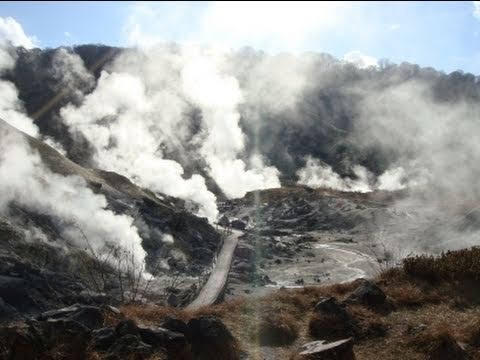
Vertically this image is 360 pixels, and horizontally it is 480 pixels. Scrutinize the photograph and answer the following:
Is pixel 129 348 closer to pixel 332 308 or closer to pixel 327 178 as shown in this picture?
pixel 332 308

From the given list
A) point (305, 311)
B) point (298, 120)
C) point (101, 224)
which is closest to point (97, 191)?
point (101, 224)

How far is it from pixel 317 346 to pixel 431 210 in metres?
48.5

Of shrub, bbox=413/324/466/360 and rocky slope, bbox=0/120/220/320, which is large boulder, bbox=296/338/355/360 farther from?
rocky slope, bbox=0/120/220/320

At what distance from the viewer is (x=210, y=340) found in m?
10.6

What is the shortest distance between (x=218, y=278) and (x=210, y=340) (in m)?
22.1

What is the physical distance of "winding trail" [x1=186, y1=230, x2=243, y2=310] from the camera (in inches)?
1011

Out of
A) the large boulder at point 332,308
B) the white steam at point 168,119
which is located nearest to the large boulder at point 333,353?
the large boulder at point 332,308

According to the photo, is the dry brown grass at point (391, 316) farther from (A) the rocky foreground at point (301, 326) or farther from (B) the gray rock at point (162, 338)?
(B) the gray rock at point (162, 338)

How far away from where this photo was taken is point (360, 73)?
190 m

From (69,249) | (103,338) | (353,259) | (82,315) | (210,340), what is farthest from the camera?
(353,259)

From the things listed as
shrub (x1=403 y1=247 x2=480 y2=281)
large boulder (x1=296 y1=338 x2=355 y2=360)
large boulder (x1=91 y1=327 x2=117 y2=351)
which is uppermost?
shrub (x1=403 y1=247 x2=480 y2=281)

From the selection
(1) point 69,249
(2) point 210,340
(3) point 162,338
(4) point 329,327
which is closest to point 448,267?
(4) point 329,327

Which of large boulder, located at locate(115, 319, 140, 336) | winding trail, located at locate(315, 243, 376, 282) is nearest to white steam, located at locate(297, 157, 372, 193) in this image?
winding trail, located at locate(315, 243, 376, 282)

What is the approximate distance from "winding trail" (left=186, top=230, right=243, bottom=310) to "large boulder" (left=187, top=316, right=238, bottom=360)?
1132 centimetres
